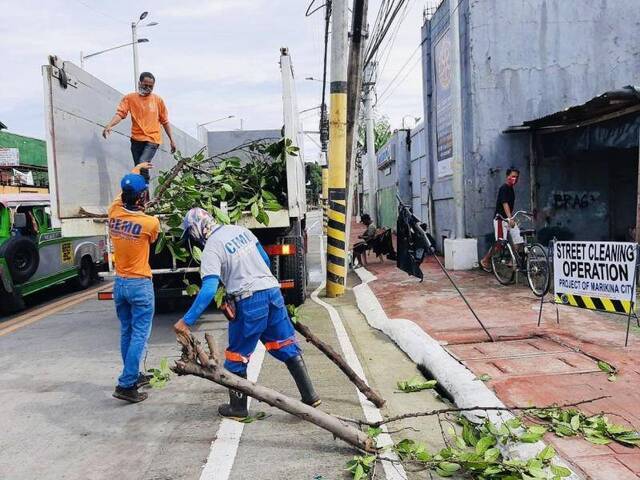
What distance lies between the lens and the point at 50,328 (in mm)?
8484

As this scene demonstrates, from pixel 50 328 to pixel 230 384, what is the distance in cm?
583

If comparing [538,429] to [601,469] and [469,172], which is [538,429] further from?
[469,172]

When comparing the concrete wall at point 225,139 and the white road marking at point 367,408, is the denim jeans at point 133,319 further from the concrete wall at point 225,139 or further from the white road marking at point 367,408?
the concrete wall at point 225,139

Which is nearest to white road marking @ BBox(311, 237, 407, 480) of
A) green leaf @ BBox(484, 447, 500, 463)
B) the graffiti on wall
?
green leaf @ BBox(484, 447, 500, 463)

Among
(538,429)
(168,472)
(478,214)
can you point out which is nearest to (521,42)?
(478,214)

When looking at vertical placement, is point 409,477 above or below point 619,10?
below

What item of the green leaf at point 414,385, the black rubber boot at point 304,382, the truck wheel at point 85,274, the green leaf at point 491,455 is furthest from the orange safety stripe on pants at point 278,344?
the truck wheel at point 85,274

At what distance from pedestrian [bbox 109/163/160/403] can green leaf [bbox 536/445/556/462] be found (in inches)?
128

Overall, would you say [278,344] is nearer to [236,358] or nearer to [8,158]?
[236,358]

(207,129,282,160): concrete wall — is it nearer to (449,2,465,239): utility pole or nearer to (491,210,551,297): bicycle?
(449,2,465,239): utility pole

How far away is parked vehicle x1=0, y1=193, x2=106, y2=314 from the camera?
9367mm

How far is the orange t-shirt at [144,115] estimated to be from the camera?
8266 mm

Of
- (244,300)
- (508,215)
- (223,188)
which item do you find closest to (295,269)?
(223,188)

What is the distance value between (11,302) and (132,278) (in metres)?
5.89
